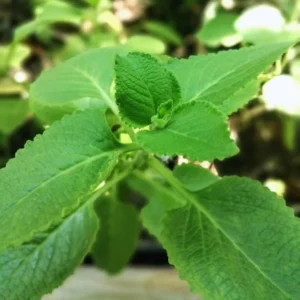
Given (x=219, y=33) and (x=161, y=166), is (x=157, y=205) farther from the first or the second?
(x=219, y=33)

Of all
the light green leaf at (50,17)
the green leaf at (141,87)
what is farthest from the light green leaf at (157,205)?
the light green leaf at (50,17)

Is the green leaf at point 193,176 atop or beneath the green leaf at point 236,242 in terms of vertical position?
atop

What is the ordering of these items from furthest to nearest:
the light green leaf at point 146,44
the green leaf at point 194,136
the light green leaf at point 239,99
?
1. the light green leaf at point 146,44
2. the light green leaf at point 239,99
3. the green leaf at point 194,136

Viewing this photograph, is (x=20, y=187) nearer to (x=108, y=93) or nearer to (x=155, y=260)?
(x=108, y=93)

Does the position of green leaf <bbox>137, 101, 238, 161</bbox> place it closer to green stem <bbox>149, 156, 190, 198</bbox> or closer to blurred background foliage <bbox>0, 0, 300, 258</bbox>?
green stem <bbox>149, 156, 190, 198</bbox>

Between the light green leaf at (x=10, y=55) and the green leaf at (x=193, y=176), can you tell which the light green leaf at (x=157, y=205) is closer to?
the green leaf at (x=193, y=176)

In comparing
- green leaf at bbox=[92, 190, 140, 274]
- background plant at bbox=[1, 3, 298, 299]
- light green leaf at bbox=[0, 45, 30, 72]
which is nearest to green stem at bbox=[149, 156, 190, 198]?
background plant at bbox=[1, 3, 298, 299]
